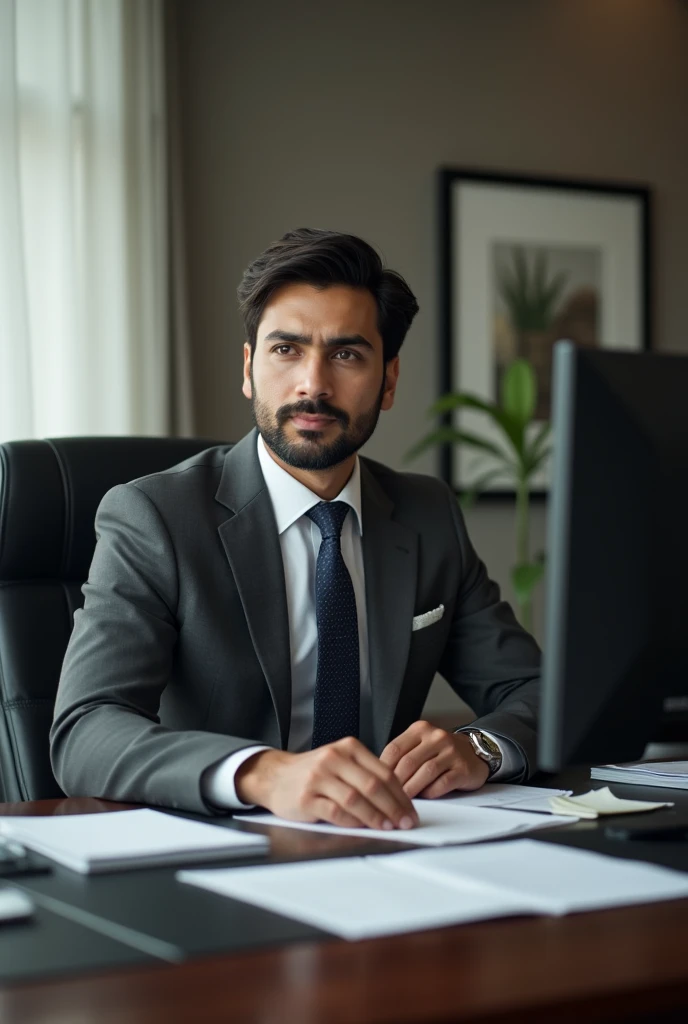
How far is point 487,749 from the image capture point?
1687 mm

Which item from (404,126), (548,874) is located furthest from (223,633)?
(404,126)

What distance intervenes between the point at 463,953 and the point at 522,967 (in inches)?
1.9

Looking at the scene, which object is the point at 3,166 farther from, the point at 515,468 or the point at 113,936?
the point at 113,936

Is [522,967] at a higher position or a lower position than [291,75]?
lower

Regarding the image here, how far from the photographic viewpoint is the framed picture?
4188 millimetres

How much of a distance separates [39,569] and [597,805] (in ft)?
3.44

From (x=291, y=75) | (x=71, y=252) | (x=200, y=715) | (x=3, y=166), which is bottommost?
(x=200, y=715)

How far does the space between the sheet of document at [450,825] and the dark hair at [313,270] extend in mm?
967

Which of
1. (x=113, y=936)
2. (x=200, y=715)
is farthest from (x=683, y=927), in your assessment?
(x=200, y=715)

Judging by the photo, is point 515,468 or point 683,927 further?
point 515,468

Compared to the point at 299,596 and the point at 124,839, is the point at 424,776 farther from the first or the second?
the point at 299,596

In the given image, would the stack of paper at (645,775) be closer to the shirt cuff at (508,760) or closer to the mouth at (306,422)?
the shirt cuff at (508,760)

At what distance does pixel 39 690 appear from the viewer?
6.59 ft

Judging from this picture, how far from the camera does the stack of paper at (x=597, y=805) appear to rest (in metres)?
1.40
